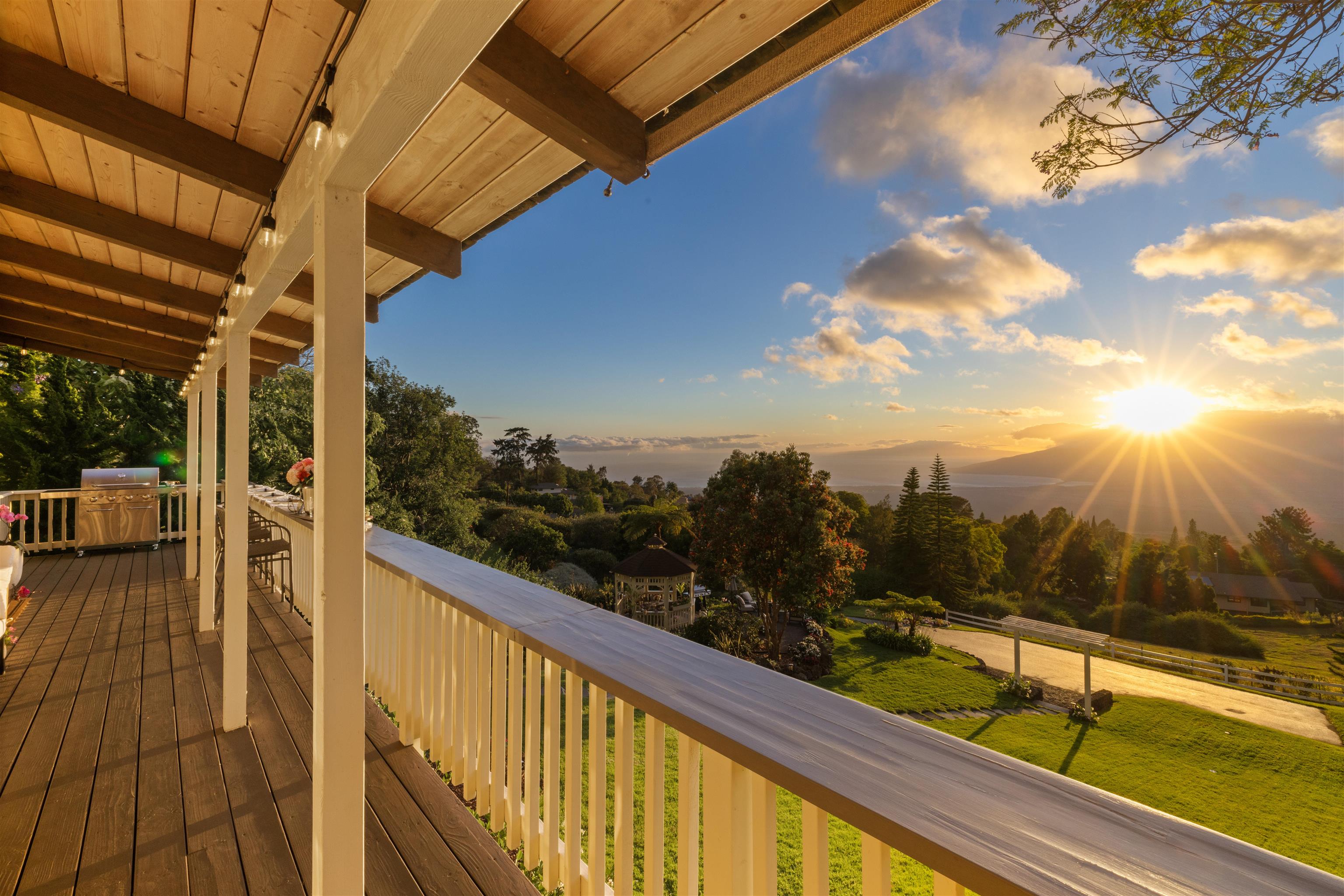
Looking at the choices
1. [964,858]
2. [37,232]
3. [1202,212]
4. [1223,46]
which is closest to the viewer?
[964,858]

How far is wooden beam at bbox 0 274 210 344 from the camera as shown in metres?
3.49

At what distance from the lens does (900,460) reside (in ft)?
86.7

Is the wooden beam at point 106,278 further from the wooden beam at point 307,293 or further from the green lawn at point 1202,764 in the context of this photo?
the green lawn at point 1202,764

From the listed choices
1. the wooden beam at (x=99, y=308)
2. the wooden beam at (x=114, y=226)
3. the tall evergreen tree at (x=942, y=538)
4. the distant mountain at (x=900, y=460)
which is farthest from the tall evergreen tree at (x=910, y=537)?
the wooden beam at (x=114, y=226)

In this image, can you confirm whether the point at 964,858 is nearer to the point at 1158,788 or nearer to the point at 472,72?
the point at 472,72

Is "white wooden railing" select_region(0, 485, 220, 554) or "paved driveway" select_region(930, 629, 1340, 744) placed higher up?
"white wooden railing" select_region(0, 485, 220, 554)

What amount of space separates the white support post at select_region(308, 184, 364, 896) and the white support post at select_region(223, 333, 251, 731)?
168 centimetres

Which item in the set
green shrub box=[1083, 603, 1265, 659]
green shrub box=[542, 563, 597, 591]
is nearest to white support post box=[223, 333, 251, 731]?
green shrub box=[542, 563, 597, 591]

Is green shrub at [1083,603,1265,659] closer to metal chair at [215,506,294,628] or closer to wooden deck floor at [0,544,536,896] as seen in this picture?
wooden deck floor at [0,544,536,896]

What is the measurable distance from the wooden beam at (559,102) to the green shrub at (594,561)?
70.9ft

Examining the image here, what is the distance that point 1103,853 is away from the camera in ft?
2.06

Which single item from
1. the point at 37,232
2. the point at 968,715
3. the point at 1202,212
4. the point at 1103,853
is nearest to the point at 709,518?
the point at 968,715

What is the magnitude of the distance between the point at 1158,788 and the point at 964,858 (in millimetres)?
15871

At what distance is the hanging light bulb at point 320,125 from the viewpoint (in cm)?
129
